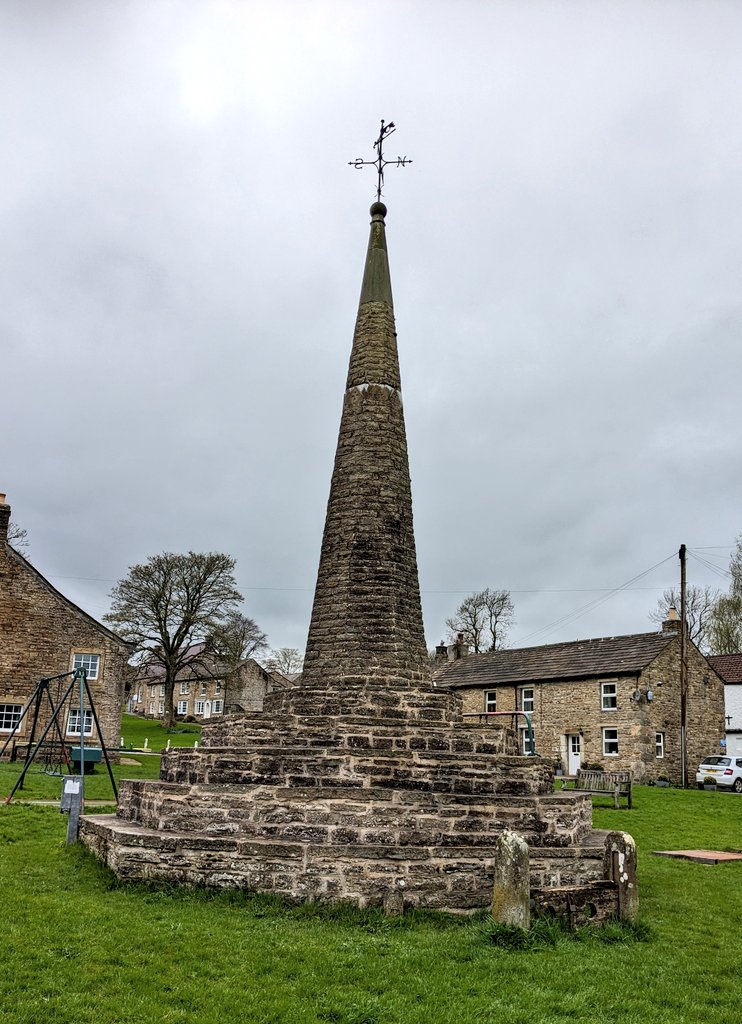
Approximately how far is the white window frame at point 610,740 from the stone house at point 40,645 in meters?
18.2

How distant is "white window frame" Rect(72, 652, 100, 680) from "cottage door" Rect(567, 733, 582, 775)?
1802 cm

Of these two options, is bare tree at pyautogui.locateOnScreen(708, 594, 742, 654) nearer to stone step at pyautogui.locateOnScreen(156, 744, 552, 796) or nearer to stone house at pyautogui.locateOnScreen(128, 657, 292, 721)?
stone house at pyautogui.locateOnScreen(128, 657, 292, 721)

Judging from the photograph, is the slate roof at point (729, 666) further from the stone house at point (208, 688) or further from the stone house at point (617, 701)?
the stone house at point (208, 688)

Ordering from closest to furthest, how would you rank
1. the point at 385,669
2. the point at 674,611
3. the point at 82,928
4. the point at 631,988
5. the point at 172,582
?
the point at 631,988
the point at 82,928
the point at 385,669
the point at 674,611
the point at 172,582

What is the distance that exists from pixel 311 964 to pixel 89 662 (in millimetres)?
23868

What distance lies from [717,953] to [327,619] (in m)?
6.12

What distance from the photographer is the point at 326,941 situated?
23.3 ft

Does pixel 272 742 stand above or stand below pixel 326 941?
above

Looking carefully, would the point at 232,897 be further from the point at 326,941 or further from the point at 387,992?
the point at 387,992

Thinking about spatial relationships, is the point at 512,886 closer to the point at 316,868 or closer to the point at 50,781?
the point at 316,868

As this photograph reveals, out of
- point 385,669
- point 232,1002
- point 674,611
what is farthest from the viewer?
point 674,611

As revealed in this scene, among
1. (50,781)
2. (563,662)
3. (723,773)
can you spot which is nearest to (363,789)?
(50,781)

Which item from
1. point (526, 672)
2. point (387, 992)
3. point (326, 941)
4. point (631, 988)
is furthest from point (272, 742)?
point (526, 672)

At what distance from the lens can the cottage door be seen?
30.1 m
